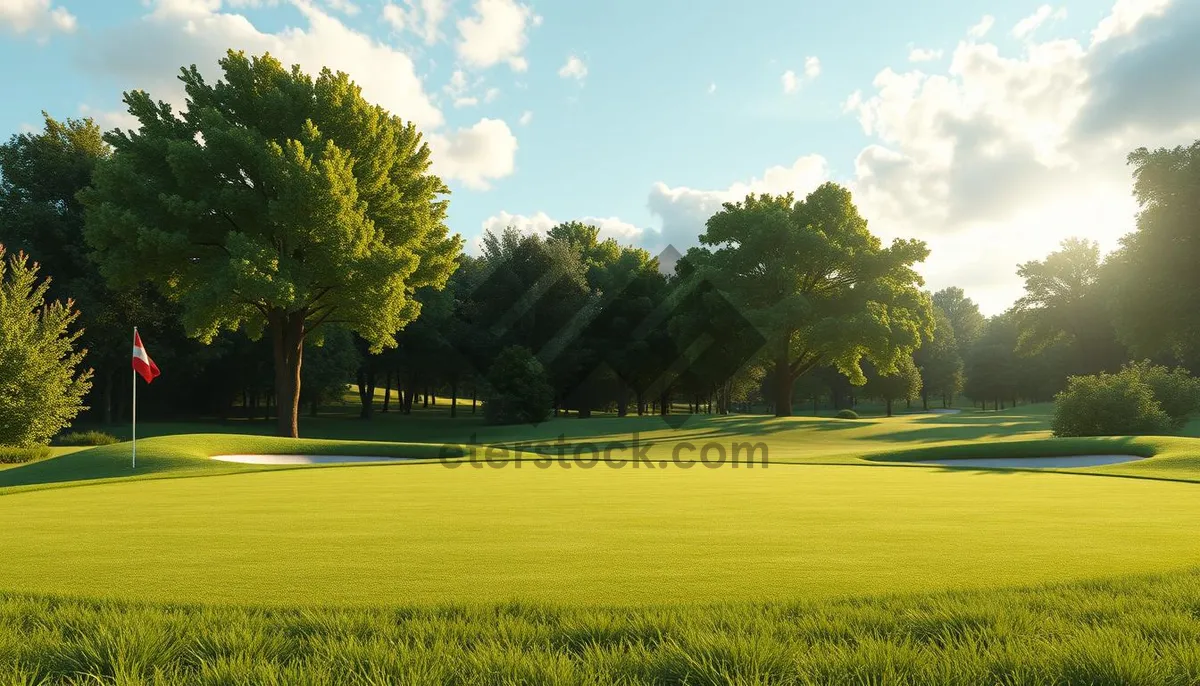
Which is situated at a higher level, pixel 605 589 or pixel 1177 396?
pixel 1177 396

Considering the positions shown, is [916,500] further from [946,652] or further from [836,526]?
[946,652]

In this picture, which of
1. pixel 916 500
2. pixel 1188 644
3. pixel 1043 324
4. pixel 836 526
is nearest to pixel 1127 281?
pixel 1043 324

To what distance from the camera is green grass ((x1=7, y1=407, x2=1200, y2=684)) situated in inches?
141

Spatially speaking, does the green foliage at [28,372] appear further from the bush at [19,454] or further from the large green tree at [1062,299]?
the large green tree at [1062,299]

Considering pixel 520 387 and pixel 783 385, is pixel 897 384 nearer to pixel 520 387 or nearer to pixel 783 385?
pixel 783 385

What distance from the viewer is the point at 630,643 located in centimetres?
381

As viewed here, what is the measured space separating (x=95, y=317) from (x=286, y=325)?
15.3 m

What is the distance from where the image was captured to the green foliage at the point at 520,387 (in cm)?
4594

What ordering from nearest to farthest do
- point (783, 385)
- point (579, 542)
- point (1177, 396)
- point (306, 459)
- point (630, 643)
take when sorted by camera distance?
point (630, 643) → point (579, 542) → point (306, 459) → point (1177, 396) → point (783, 385)

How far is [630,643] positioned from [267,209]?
29.0 metres

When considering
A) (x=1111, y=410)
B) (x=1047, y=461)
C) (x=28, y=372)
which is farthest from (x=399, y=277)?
(x=1111, y=410)

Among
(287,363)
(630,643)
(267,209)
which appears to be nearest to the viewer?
(630,643)

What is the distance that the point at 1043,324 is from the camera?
60594 millimetres

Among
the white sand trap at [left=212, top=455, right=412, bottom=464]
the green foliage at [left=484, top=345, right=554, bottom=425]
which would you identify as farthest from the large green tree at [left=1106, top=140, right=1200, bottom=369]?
the white sand trap at [left=212, top=455, right=412, bottom=464]
